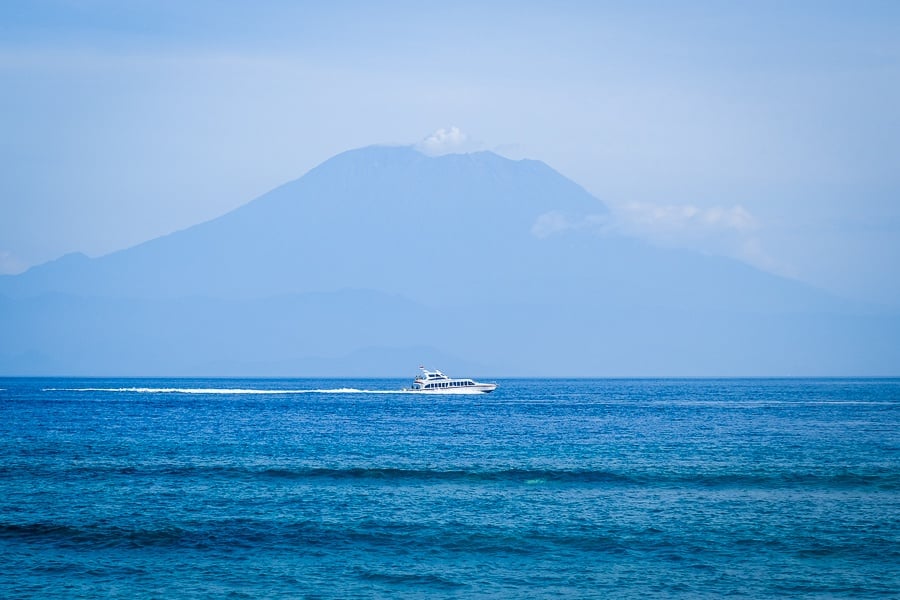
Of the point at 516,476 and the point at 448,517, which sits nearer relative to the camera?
the point at 448,517

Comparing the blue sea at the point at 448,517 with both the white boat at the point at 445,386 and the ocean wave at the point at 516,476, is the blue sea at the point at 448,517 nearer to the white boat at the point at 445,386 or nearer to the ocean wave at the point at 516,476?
the ocean wave at the point at 516,476

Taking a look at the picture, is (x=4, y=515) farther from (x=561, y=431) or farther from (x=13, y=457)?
(x=561, y=431)

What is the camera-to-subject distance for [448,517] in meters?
40.9

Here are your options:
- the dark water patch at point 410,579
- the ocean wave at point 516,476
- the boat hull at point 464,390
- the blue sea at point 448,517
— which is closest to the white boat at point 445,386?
the boat hull at point 464,390

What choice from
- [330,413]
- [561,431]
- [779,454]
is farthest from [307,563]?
[330,413]

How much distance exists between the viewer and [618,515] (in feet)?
135

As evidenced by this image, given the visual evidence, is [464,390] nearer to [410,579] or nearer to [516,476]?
[516,476]

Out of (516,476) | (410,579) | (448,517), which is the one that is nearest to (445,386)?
(516,476)

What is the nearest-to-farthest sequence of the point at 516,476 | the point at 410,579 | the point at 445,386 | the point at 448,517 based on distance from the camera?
the point at 410,579 → the point at 448,517 → the point at 516,476 → the point at 445,386

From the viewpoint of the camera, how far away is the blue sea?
31.2 meters

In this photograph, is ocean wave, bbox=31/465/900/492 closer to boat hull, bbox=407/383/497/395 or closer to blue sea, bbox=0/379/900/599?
blue sea, bbox=0/379/900/599

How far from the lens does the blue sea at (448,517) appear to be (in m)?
31.2

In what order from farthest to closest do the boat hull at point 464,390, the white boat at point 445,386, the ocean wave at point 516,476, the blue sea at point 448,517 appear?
the white boat at point 445,386 → the boat hull at point 464,390 → the ocean wave at point 516,476 → the blue sea at point 448,517

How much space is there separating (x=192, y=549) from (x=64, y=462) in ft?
90.8
